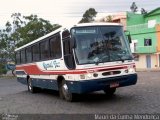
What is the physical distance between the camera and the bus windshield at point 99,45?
14406 mm

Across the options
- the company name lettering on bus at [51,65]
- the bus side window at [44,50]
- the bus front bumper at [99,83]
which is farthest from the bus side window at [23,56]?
the bus front bumper at [99,83]

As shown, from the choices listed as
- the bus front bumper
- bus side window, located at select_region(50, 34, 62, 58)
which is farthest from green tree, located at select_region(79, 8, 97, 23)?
the bus front bumper

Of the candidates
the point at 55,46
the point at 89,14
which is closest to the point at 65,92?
the point at 55,46

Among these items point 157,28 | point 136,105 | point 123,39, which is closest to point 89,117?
point 136,105

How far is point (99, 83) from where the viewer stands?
14148 mm

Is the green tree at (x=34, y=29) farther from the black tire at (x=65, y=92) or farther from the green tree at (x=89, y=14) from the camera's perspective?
the black tire at (x=65, y=92)

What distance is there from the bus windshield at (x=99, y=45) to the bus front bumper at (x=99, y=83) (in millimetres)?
649

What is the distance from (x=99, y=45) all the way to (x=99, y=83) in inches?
55.3

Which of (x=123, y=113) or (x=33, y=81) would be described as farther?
(x=33, y=81)

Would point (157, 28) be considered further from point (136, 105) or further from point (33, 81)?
point (136, 105)

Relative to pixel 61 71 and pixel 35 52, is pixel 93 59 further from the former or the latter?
pixel 35 52

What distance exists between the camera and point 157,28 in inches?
2290

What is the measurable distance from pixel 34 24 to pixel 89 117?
4829cm

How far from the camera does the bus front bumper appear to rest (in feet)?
46.1
